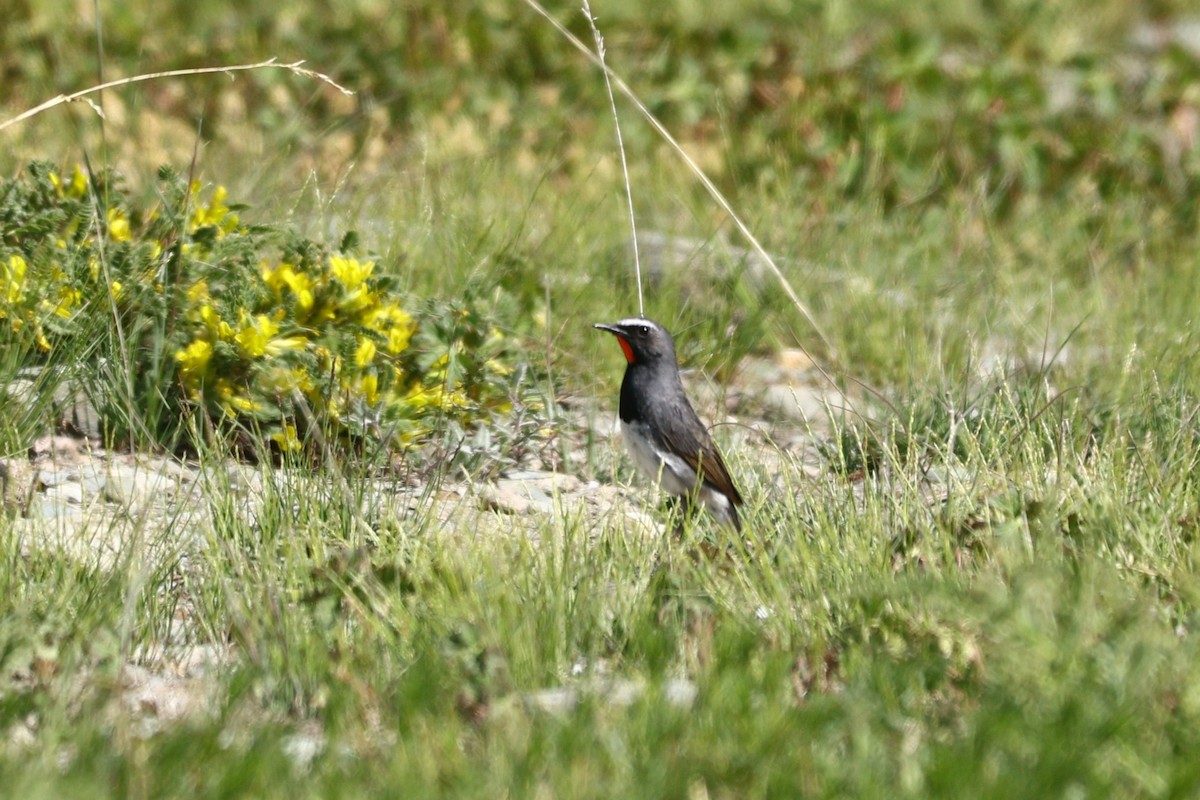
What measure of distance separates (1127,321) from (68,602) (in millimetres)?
4062

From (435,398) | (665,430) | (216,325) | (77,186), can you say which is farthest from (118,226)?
(665,430)

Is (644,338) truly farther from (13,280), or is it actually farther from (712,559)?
(13,280)

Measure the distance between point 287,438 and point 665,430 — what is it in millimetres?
1070

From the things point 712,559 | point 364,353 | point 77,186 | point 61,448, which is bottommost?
point 61,448

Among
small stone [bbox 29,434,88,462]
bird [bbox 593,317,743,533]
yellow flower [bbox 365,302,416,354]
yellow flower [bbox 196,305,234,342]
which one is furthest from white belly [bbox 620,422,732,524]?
small stone [bbox 29,434,88,462]

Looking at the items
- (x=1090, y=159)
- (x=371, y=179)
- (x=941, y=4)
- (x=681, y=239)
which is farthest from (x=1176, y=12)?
(x=371, y=179)

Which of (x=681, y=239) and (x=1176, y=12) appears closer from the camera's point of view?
(x=681, y=239)

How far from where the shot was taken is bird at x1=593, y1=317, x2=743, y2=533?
4.64 meters

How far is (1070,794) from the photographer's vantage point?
2789 millimetres

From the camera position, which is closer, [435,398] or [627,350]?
[435,398]

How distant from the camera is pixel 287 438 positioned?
15.1ft

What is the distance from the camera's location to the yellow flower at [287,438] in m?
4.57

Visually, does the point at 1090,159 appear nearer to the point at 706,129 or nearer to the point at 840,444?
the point at 706,129

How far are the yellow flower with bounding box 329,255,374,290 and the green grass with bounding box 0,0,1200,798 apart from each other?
450 millimetres
